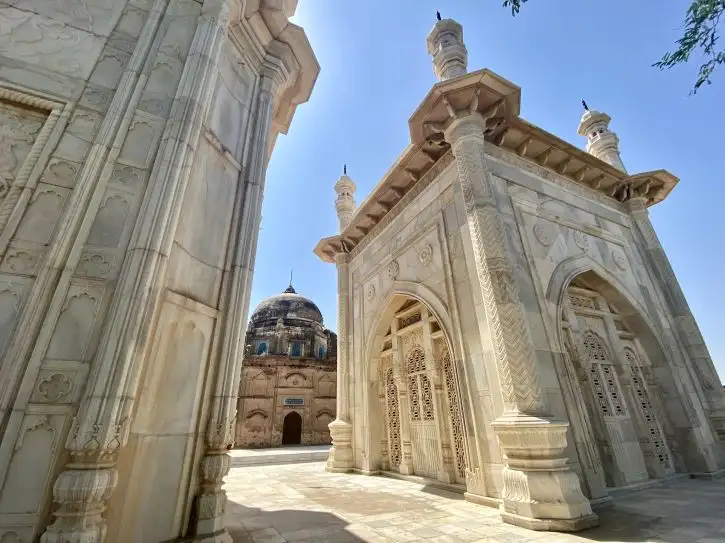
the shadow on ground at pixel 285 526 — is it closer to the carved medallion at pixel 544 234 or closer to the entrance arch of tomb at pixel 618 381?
the entrance arch of tomb at pixel 618 381

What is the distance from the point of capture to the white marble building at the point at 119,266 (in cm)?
242

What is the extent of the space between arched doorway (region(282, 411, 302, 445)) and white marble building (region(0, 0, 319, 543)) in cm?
2323

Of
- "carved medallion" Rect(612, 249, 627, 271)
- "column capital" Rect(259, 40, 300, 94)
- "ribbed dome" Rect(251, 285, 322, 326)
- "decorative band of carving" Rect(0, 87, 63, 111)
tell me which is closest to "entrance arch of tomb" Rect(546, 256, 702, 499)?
"carved medallion" Rect(612, 249, 627, 271)

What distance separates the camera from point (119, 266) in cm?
297

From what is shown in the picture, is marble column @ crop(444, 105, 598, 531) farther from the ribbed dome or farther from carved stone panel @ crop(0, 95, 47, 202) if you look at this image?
the ribbed dome

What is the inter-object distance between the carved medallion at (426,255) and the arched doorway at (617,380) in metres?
2.79

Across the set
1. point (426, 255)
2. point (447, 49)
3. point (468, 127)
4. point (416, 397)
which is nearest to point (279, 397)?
point (416, 397)

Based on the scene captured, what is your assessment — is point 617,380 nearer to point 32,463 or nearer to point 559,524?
point 559,524

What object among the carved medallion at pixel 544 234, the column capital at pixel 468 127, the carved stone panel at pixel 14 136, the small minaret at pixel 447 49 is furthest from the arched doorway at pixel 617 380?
the carved stone panel at pixel 14 136

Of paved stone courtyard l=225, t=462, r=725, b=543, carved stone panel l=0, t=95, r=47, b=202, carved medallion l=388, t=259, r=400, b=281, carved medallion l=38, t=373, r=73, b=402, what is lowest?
paved stone courtyard l=225, t=462, r=725, b=543

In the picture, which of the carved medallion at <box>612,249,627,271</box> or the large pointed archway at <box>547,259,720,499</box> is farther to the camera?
the carved medallion at <box>612,249,627,271</box>

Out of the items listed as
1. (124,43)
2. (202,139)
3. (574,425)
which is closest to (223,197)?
(202,139)

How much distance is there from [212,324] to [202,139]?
2.18 m

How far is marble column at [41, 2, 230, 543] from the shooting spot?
2.26 meters
